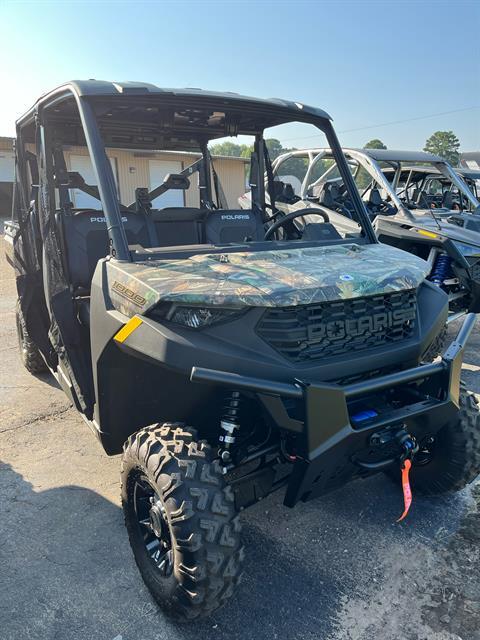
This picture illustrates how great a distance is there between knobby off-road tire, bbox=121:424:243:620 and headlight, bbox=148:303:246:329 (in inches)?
20.3

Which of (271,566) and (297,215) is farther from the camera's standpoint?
(297,215)

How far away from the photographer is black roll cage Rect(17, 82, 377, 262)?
2.57 m

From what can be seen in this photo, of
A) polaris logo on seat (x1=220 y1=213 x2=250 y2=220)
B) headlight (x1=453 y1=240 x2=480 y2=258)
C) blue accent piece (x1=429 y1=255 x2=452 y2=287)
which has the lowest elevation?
blue accent piece (x1=429 y1=255 x2=452 y2=287)

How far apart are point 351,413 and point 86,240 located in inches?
81.7

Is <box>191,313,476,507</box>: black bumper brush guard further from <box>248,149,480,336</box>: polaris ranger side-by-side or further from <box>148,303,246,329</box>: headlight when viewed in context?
<box>248,149,480,336</box>: polaris ranger side-by-side

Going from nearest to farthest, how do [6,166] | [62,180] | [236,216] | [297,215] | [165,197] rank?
[297,215] < [62,180] < [165,197] < [236,216] < [6,166]

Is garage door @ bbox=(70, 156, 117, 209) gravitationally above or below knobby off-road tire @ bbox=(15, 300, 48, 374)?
above

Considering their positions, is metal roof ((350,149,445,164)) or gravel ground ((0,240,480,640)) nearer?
gravel ground ((0,240,480,640))

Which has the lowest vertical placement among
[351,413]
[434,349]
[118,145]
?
[351,413]

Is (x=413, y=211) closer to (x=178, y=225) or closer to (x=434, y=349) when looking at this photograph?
(x=178, y=225)

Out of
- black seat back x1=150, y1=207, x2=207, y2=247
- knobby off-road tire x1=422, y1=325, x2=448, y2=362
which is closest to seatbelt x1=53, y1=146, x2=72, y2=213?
black seat back x1=150, y1=207, x2=207, y2=247

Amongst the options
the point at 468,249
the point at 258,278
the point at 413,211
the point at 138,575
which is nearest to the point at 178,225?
the point at 258,278

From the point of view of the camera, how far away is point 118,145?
3.90 m

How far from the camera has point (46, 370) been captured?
16.9ft
